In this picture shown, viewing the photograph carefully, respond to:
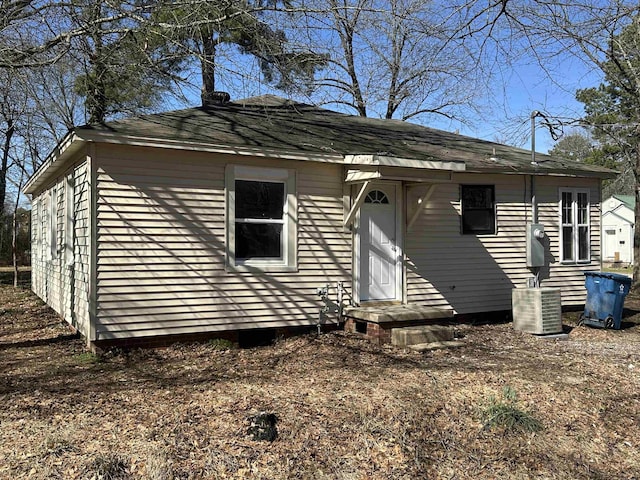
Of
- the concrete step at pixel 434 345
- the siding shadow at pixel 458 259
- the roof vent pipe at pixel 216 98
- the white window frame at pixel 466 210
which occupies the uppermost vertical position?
the roof vent pipe at pixel 216 98

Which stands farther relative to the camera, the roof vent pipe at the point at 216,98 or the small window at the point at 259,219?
the roof vent pipe at the point at 216,98

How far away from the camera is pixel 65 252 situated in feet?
31.7

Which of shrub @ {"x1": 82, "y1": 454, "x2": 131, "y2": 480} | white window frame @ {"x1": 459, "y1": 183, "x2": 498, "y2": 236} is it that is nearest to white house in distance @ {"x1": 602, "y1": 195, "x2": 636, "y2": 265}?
white window frame @ {"x1": 459, "y1": 183, "x2": 498, "y2": 236}

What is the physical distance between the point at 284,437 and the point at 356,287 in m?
4.43

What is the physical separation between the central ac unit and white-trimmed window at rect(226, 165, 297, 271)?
4.12 meters

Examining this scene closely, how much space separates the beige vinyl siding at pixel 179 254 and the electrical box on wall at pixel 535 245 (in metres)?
4.28

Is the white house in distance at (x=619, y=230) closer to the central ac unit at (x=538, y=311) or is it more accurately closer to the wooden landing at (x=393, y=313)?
the central ac unit at (x=538, y=311)

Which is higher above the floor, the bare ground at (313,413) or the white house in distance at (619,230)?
the white house in distance at (619,230)

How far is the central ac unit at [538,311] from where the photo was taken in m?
9.58

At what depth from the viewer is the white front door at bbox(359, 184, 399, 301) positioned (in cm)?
949

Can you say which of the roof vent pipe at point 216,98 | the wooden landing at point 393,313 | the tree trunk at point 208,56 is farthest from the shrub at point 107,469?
the roof vent pipe at point 216,98

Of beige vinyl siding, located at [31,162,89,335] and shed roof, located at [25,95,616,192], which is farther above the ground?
shed roof, located at [25,95,616,192]

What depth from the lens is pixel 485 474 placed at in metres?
4.90

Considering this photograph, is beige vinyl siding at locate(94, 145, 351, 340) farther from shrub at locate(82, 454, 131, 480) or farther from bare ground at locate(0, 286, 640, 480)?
shrub at locate(82, 454, 131, 480)
